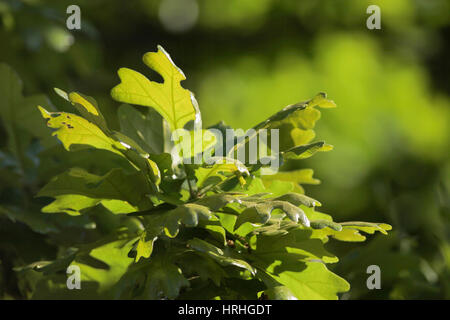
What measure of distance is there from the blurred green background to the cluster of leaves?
0.63 ft

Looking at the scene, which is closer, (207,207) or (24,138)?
(207,207)

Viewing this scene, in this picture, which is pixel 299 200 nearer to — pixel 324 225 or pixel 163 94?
pixel 324 225

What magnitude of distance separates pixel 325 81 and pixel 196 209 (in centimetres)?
131

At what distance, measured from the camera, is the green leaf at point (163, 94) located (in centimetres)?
52

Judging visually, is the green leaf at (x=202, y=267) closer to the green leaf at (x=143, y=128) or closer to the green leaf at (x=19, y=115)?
the green leaf at (x=143, y=128)

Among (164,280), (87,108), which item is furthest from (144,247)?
(87,108)

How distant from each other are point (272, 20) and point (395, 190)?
3.99 ft

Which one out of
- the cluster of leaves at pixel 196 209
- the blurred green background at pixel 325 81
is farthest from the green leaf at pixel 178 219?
the blurred green background at pixel 325 81

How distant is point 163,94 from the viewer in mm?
539

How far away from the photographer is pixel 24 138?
781mm

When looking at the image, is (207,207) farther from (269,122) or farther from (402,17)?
(402,17)

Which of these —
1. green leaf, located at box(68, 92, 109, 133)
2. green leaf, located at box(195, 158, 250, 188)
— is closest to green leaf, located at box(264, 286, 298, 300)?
green leaf, located at box(195, 158, 250, 188)
